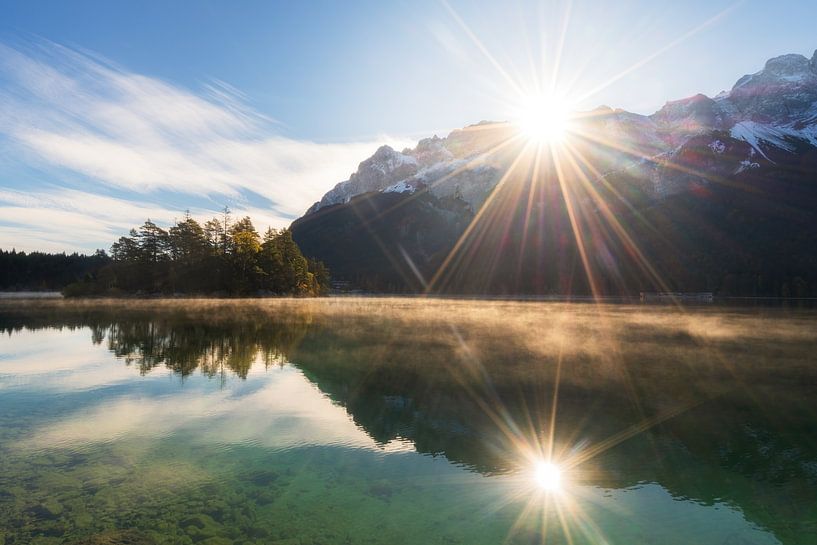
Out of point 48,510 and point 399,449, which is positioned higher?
point 48,510

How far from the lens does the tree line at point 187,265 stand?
98.2 metres

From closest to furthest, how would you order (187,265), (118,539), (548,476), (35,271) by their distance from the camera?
1. (118,539)
2. (548,476)
3. (187,265)
4. (35,271)

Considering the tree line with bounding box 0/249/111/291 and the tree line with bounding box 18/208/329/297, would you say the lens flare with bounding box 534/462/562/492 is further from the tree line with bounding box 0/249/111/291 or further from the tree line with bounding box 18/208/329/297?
the tree line with bounding box 0/249/111/291

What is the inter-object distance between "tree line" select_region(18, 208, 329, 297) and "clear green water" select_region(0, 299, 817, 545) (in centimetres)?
7466

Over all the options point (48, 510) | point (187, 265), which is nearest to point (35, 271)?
point (187, 265)

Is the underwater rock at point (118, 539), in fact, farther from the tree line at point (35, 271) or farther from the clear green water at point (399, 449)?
the tree line at point (35, 271)

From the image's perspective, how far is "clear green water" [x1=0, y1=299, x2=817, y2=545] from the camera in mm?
8078

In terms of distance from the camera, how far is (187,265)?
9956 cm

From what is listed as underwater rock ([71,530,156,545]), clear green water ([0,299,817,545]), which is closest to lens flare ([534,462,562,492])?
clear green water ([0,299,817,545])

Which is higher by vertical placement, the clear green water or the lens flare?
the clear green water

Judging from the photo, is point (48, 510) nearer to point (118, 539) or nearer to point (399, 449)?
point (118, 539)

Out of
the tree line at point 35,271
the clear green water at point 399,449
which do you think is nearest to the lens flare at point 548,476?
the clear green water at point 399,449

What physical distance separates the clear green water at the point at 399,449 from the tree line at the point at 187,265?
74662 millimetres

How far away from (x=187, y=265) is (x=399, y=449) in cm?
10030
